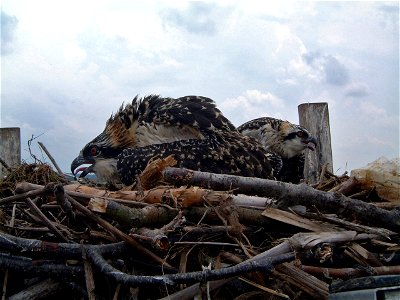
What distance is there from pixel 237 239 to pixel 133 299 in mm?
539

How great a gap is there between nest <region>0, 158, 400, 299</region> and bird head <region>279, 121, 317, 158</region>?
11.1ft

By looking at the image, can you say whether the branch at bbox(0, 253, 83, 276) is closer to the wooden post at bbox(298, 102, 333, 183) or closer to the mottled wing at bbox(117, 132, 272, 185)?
the mottled wing at bbox(117, 132, 272, 185)

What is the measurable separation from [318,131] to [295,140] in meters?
0.69

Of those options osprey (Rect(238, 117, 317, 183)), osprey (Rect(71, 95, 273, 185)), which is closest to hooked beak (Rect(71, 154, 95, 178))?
osprey (Rect(71, 95, 273, 185))

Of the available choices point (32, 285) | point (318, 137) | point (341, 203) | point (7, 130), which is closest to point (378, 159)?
point (341, 203)

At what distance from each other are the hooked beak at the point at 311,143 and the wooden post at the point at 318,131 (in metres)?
0.51

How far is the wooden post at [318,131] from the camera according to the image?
6.86 metres

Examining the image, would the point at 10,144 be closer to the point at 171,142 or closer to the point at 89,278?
the point at 171,142

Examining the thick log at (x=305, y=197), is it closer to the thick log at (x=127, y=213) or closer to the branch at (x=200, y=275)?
the thick log at (x=127, y=213)

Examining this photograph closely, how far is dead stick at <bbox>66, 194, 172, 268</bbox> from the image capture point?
8.43 feet

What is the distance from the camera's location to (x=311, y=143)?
630cm

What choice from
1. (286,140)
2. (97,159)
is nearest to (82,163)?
(97,159)

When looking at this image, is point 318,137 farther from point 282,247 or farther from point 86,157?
point 282,247

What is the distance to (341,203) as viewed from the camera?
2.77 metres
